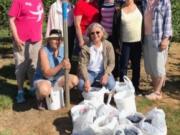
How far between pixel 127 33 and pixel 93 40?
1.79ft

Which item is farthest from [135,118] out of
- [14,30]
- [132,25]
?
[14,30]

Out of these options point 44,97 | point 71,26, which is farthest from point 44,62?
point 71,26

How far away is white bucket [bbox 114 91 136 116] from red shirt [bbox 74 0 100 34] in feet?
4.07

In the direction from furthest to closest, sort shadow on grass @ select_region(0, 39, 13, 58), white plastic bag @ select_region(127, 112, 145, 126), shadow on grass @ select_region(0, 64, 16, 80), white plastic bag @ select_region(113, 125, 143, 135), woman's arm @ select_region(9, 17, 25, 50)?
shadow on grass @ select_region(0, 39, 13, 58), shadow on grass @ select_region(0, 64, 16, 80), woman's arm @ select_region(9, 17, 25, 50), white plastic bag @ select_region(127, 112, 145, 126), white plastic bag @ select_region(113, 125, 143, 135)

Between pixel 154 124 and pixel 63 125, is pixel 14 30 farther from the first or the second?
pixel 154 124

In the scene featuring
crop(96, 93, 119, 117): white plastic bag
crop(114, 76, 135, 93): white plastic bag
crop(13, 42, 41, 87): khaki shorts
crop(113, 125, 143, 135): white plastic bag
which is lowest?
crop(113, 125, 143, 135): white plastic bag

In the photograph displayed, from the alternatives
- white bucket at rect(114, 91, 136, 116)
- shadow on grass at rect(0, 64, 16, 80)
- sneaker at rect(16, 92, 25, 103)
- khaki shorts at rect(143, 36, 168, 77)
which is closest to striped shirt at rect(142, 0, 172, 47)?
khaki shorts at rect(143, 36, 168, 77)

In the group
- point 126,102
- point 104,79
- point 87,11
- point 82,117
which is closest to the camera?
point 82,117

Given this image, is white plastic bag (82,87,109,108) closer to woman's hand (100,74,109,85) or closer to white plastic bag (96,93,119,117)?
woman's hand (100,74,109,85)

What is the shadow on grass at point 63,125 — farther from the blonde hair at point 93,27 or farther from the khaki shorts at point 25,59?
the blonde hair at point 93,27

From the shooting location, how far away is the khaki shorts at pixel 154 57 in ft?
23.4

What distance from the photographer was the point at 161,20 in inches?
275

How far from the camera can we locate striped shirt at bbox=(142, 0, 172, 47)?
6938 millimetres

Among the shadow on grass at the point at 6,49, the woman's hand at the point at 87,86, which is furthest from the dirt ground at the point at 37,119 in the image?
the shadow on grass at the point at 6,49
